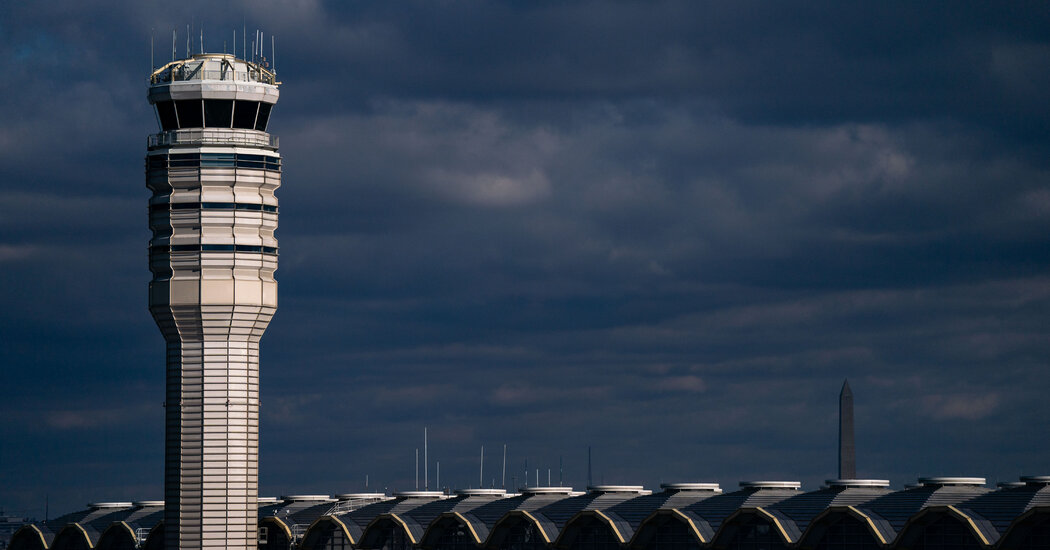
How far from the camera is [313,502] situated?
7175 inches

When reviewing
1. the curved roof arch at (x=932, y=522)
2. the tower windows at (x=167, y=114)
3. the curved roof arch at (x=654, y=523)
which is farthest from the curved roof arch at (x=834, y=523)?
the tower windows at (x=167, y=114)

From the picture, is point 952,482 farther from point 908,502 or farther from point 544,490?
point 544,490

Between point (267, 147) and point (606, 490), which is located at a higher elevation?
point (267, 147)

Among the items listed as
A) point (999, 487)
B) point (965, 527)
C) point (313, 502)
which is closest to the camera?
point (965, 527)

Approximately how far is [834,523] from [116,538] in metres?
85.7

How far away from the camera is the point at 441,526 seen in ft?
506

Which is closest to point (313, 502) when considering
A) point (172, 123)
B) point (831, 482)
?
point (172, 123)

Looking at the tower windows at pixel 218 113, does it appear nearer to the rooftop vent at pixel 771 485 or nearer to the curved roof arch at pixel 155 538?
the curved roof arch at pixel 155 538

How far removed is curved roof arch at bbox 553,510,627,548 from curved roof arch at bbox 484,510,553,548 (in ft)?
6.42

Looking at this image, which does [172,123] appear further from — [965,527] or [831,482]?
[965,527]

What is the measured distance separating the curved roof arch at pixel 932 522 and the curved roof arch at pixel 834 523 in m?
1.78

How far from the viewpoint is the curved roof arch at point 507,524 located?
145500 mm

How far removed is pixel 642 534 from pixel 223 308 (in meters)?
45.2

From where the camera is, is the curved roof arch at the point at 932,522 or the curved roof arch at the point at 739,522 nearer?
the curved roof arch at the point at 932,522
